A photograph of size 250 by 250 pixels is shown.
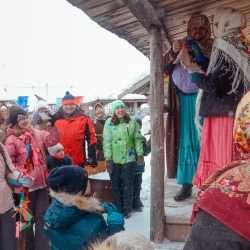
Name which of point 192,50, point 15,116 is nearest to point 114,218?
point 192,50

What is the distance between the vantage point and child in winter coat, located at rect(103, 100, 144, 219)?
4555mm

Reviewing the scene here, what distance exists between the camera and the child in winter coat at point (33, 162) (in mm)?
3324

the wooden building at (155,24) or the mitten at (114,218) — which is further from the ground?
the wooden building at (155,24)

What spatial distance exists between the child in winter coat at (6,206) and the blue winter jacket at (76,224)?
117cm

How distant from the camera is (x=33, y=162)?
10.6 feet

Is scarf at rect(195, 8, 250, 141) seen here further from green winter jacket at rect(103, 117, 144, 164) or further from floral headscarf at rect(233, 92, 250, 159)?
green winter jacket at rect(103, 117, 144, 164)

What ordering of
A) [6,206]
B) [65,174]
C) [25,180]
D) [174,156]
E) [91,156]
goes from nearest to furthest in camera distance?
[65,174], [25,180], [6,206], [174,156], [91,156]

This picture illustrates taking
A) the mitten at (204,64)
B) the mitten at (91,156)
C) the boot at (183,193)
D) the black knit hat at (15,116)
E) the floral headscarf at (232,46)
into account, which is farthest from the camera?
the mitten at (91,156)

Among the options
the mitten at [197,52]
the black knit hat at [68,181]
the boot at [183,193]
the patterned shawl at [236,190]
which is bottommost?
the boot at [183,193]

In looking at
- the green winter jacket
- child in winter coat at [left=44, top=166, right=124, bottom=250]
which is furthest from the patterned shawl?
the green winter jacket

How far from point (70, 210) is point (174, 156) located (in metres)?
1.71

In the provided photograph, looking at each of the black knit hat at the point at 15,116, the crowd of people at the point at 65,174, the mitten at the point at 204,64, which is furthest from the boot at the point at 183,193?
the black knit hat at the point at 15,116

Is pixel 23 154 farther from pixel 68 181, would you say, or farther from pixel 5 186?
pixel 68 181

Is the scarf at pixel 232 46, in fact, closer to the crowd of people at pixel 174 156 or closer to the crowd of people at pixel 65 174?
the crowd of people at pixel 174 156
